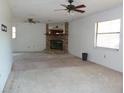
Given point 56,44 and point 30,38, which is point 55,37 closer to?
point 56,44

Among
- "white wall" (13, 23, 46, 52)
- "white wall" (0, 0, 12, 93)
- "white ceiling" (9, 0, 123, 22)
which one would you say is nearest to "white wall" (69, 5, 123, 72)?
"white ceiling" (9, 0, 123, 22)

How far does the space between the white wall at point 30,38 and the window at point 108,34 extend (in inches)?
232

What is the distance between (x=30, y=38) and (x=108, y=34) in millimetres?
6990

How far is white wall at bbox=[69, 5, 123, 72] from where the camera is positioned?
5784 mm

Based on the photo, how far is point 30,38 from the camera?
12.2 m

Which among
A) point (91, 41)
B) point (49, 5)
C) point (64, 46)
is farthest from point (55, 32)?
point (49, 5)

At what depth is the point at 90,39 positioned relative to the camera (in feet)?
25.7

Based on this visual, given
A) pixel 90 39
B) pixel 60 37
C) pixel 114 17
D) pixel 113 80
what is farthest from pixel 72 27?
pixel 113 80

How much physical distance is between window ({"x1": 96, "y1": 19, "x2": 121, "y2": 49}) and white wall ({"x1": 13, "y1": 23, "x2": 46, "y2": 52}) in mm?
5904

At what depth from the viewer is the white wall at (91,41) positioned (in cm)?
578

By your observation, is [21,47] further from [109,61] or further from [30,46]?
[109,61]

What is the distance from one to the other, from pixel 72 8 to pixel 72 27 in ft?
18.5

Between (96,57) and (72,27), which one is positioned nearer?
(96,57)

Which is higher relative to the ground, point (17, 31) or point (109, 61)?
point (17, 31)
